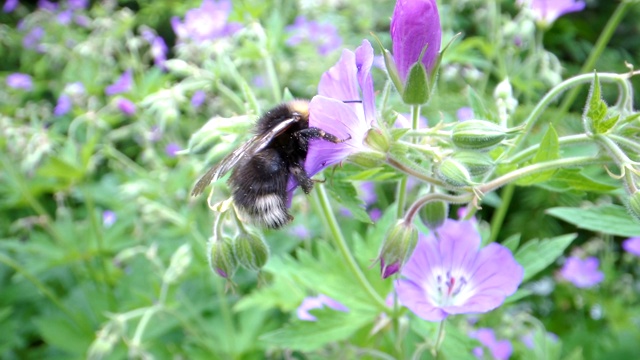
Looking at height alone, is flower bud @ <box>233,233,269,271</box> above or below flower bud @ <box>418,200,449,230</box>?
below

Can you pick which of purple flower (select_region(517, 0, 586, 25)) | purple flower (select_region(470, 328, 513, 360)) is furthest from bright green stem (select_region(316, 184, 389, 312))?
purple flower (select_region(517, 0, 586, 25))

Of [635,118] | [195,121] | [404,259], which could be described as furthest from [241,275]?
[635,118]

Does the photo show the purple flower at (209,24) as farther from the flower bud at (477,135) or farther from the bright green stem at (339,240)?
the flower bud at (477,135)

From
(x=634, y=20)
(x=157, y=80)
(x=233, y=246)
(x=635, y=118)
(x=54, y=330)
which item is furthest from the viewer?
(x=634, y=20)

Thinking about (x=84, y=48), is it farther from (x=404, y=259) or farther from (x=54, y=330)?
(x=404, y=259)

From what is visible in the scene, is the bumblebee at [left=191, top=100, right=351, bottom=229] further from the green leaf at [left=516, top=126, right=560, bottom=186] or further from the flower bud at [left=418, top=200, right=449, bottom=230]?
the green leaf at [left=516, top=126, right=560, bottom=186]

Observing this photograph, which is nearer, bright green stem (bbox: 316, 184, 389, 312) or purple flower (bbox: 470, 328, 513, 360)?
bright green stem (bbox: 316, 184, 389, 312)
